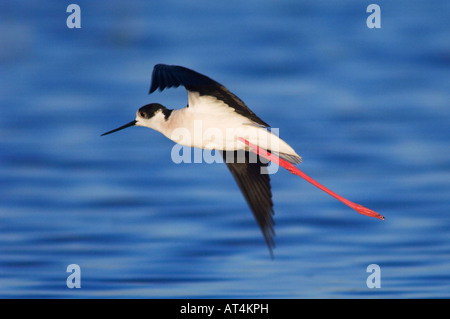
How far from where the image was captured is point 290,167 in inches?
267

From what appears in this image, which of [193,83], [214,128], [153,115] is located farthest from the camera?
[153,115]

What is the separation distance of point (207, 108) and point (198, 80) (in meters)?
0.49

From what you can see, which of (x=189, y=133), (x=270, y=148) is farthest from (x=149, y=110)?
(x=270, y=148)

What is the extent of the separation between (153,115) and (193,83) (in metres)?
0.87

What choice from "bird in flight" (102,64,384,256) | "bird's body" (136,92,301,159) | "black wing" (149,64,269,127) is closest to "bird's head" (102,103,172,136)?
"bird in flight" (102,64,384,256)

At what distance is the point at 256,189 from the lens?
630 centimetres

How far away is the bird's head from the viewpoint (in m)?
6.27

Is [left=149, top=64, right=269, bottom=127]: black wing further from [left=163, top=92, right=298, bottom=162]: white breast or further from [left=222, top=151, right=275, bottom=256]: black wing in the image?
[left=222, top=151, right=275, bottom=256]: black wing

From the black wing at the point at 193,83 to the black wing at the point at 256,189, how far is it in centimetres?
55

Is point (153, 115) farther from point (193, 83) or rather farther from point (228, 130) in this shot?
point (193, 83)

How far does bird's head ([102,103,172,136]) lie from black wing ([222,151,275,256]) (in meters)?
0.64

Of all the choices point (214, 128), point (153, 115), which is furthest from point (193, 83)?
point (153, 115)

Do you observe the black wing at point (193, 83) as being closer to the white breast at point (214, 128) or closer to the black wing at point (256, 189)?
the white breast at point (214, 128)

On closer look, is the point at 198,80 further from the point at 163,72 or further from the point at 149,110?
the point at 149,110
